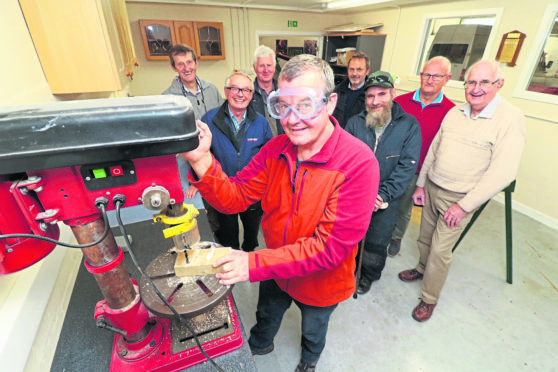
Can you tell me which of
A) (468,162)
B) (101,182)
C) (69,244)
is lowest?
(468,162)

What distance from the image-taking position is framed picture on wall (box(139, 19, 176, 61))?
4184 millimetres

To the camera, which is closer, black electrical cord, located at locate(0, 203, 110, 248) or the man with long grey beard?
black electrical cord, located at locate(0, 203, 110, 248)

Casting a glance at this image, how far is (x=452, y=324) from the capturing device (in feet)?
6.38

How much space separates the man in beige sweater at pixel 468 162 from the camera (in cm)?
164

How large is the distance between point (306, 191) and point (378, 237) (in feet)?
3.92

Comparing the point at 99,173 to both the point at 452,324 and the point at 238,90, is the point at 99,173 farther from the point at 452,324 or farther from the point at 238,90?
the point at 452,324

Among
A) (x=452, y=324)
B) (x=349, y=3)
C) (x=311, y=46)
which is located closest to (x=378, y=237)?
(x=452, y=324)

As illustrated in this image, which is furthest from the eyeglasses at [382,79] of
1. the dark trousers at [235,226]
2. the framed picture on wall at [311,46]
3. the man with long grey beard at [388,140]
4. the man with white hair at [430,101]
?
the framed picture on wall at [311,46]

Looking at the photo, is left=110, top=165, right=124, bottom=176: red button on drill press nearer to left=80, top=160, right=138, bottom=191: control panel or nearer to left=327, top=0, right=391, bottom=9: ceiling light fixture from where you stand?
left=80, top=160, right=138, bottom=191: control panel

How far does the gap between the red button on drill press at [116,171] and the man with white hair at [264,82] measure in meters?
2.06

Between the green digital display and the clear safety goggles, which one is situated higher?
the clear safety goggles

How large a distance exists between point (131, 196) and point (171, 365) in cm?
56

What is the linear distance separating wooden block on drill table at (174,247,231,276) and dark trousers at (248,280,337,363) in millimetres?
665

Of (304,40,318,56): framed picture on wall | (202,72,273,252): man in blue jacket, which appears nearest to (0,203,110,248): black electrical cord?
(202,72,273,252): man in blue jacket
